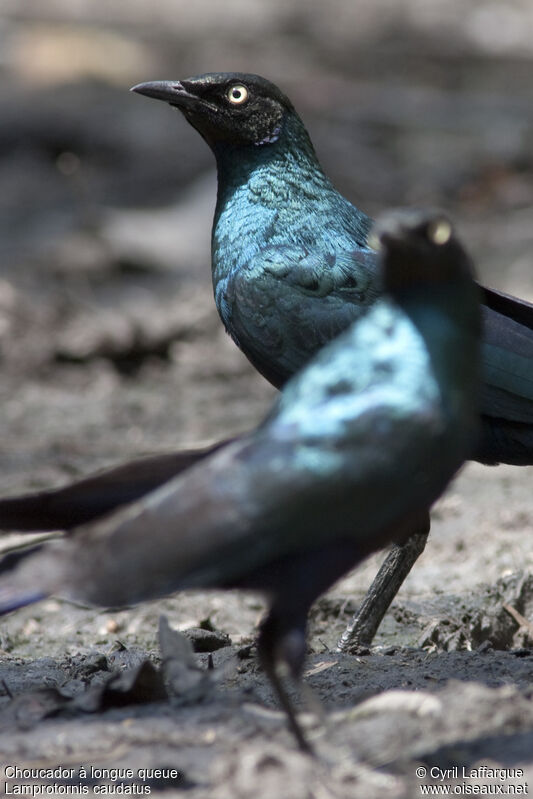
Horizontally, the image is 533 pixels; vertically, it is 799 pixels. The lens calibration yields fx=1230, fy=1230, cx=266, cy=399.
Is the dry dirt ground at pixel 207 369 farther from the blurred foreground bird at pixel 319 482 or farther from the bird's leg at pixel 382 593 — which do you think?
the blurred foreground bird at pixel 319 482

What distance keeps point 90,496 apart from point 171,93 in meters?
2.36

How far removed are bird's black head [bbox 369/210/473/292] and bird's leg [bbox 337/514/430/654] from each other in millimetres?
1900

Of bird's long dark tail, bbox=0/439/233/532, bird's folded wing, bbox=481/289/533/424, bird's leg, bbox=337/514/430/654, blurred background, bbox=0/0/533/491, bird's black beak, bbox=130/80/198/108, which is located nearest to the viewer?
bird's long dark tail, bbox=0/439/233/532

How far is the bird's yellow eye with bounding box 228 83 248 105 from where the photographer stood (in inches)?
207

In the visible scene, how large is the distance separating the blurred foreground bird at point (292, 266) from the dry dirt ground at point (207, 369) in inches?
32.3

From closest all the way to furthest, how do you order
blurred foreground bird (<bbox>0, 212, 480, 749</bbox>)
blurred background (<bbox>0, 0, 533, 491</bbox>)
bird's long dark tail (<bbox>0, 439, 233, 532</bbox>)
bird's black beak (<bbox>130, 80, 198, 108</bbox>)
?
blurred foreground bird (<bbox>0, 212, 480, 749</bbox>) → bird's long dark tail (<bbox>0, 439, 233, 532</bbox>) → bird's black beak (<bbox>130, 80, 198, 108</bbox>) → blurred background (<bbox>0, 0, 533, 491</bbox>)

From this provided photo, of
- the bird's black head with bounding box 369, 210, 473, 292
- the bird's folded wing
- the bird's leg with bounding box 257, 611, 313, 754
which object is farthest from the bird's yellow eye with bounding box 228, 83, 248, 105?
the bird's leg with bounding box 257, 611, 313, 754

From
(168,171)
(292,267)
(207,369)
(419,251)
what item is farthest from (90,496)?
(168,171)

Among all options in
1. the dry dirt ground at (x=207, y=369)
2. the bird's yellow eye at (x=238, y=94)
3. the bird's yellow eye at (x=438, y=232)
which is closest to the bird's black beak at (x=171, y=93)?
the bird's yellow eye at (x=238, y=94)

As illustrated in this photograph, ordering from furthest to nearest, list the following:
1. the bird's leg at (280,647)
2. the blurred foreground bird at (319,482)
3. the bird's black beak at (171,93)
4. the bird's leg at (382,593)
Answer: the bird's black beak at (171,93) < the bird's leg at (382,593) < the bird's leg at (280,647) < the blurred foreground bird at (319,482)

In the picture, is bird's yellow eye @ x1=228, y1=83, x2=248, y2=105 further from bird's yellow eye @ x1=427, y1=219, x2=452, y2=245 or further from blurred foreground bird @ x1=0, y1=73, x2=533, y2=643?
bird's yellow eye @ x1=427, y1=219, x2=452, y2=245

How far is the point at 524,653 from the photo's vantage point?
425cm

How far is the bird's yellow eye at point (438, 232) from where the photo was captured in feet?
10.1

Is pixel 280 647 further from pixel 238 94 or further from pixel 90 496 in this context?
pixel 238 94
